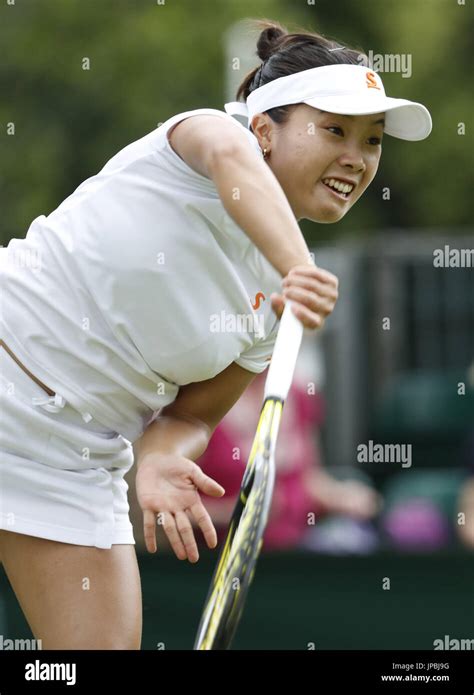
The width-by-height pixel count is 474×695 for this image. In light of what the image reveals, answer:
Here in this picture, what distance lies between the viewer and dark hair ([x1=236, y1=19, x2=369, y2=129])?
3.47 m

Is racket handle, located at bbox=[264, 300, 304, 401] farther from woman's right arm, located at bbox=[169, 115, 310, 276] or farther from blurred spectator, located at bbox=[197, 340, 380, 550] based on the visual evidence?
blurred spectator, located at bbox=[197, 340, 380, 550]

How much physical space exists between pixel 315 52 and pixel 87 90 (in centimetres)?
1274

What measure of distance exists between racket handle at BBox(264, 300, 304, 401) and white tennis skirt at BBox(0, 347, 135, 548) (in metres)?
0.66

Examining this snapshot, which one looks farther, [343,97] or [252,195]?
[343,97]

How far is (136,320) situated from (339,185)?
57 centimetres

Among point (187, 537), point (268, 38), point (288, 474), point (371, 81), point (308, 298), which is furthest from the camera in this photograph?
point (288, 474)

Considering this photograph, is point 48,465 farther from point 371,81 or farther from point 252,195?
point 371,81

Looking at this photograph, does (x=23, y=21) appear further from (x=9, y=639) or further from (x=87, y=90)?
(x=9, y=639)

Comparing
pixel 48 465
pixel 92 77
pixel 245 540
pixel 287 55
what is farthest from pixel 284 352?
pixel 92 77

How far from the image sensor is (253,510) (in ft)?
9.42

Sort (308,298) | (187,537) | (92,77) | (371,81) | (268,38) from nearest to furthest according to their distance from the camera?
(308,298) < (187,537) < (371,81) < (268,38) < (92,77)

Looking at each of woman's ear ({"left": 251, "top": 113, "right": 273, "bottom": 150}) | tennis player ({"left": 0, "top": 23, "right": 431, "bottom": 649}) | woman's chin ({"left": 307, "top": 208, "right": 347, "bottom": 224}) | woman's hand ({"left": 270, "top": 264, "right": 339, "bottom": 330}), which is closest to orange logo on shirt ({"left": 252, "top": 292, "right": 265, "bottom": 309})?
tennis player ({"left": 0, "top": 23, "right": 431, "bottom": 649})

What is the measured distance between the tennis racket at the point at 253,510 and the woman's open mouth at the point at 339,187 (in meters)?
0.57

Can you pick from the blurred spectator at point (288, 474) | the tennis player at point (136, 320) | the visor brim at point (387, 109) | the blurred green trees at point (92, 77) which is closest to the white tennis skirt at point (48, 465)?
the tennis player at point (136, 320)
